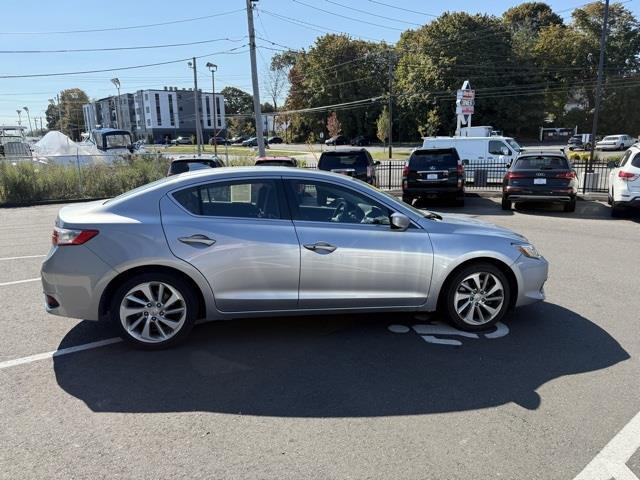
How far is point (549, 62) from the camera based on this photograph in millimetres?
67250

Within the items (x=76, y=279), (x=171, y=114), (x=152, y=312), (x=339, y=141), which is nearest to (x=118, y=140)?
(x=76, y=279)

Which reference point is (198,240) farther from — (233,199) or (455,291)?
(455,291)

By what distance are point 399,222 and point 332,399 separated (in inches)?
65.6

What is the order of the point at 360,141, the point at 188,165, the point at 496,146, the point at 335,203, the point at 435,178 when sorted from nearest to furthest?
1. the point at 335,203
2. the point at 188,165
3. the point at 435,178
4. the point at 496,146
5. the point at 360,141

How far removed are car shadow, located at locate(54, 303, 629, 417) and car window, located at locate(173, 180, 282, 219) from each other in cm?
117

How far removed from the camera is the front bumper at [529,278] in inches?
186

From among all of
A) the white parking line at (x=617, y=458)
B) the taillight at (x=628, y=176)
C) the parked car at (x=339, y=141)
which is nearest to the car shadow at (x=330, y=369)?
the white parking line at (x=617, y=458)

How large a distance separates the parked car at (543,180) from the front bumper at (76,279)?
1107 centimetres

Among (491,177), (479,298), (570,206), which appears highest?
(479,298)

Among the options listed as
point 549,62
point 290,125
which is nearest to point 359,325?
point 549,62

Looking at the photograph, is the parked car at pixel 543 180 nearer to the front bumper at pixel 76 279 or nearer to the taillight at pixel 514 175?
the taillight at pixel 514 175

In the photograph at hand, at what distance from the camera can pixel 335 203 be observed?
4.55 m

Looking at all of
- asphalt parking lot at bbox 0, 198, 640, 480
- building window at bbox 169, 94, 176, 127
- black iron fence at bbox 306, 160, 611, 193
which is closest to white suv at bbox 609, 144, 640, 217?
black iron fence at bbox 306, 160, 611, 193

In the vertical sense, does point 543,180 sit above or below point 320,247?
below
